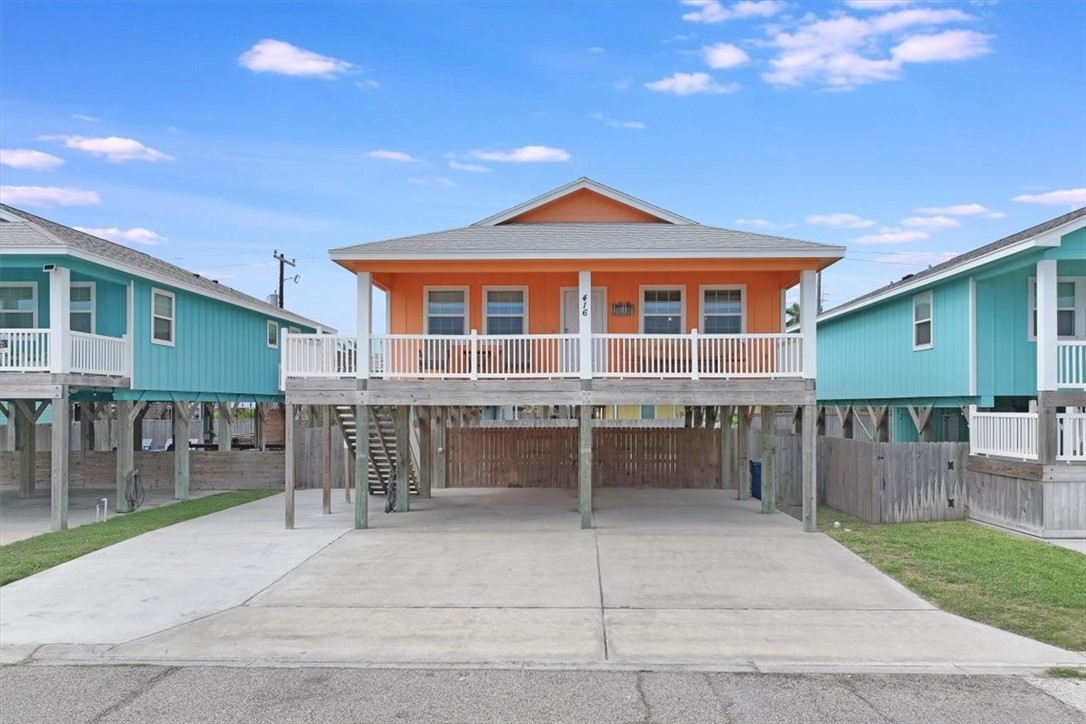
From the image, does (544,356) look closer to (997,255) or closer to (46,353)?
(997,255)

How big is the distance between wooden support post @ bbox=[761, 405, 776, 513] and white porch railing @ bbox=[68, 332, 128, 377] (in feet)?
45.9

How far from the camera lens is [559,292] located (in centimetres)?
1784

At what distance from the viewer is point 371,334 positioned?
15.9m

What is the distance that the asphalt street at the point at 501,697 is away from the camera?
6566 mm

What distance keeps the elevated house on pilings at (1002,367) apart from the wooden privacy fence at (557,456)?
5.25m

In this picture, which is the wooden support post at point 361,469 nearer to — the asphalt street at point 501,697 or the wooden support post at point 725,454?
the asphalt street at point 501,697

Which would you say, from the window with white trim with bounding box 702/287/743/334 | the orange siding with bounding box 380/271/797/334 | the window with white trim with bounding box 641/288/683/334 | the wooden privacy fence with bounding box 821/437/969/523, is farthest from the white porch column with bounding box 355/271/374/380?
the wooden privacy fence with bounding box 821/437/969/523

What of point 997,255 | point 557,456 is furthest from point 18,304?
point 997,255

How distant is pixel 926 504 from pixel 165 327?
58.7ft

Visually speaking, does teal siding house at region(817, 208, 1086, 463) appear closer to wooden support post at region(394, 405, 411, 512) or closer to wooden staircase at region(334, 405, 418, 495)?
wooden support post at region(394, 405, 411, 512)

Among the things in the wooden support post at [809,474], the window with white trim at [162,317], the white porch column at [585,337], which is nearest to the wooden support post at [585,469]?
the white porch column at [585,337]

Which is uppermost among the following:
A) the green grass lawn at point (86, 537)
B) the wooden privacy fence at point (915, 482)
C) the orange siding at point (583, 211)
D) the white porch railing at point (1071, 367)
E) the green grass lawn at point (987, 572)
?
the orange siding at point (583, 211)

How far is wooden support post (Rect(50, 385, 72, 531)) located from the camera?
15992mm

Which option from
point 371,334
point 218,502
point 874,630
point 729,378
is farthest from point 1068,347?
point 218,502
